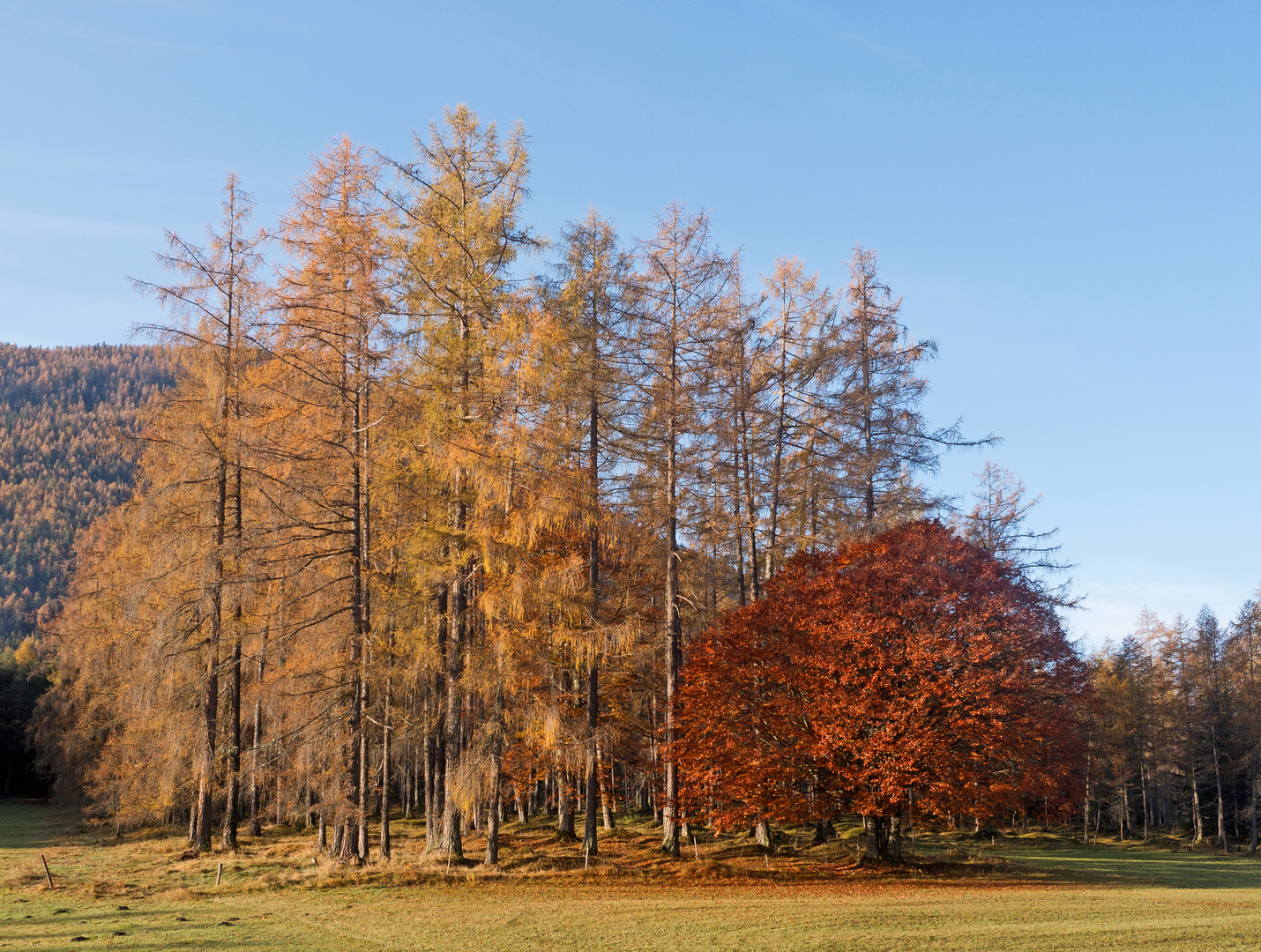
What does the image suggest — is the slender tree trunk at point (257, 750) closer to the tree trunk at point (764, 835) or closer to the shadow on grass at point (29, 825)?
the shadow on grass at point (29, 825)

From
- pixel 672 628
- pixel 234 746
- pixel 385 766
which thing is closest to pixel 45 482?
pixel 234 746

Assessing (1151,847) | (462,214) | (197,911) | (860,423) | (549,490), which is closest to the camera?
(197,911)

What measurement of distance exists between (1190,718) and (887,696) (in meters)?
40.8

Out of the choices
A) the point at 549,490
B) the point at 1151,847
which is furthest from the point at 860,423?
the point at 1151,847

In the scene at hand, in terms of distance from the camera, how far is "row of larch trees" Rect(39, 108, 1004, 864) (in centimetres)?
1830

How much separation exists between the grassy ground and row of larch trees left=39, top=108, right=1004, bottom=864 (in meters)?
1.89

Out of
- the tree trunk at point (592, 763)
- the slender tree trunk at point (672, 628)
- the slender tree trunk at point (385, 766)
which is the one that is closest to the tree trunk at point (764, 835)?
the slender tree trunk at point (672, 628)

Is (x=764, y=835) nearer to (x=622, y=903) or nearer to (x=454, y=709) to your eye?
(x=622, y=903)

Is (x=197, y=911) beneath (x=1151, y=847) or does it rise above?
above

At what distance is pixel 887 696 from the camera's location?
18812 mm

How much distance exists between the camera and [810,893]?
16.1m

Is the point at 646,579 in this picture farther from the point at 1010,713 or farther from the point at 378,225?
the point at 378,225

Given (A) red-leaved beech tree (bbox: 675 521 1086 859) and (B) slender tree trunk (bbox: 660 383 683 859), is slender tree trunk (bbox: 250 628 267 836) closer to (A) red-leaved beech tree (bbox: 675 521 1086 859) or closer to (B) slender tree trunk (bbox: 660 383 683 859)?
(B) slender tree trunk (bbox: 660 383 683 859)

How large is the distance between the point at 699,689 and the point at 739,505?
26.0 feet
